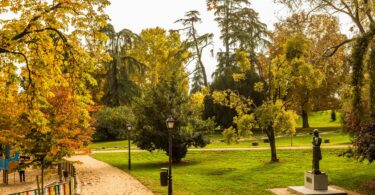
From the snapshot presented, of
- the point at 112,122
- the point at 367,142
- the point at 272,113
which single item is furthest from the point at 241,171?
the point at 112,122

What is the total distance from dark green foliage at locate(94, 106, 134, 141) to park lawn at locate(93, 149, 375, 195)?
16.6 m

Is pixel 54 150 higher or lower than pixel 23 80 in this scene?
lower

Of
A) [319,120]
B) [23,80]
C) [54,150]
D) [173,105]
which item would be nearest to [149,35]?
[319,120]

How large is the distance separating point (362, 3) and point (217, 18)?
116 feet

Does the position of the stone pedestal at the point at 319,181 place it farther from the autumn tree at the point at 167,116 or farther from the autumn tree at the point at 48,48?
the autumn tree at the point at 167,116

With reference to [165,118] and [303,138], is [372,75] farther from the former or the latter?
[303,138]

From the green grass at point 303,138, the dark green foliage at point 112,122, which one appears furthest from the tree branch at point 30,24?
the dark green foliage at point 112,122

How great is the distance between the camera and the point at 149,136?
30.2 metres

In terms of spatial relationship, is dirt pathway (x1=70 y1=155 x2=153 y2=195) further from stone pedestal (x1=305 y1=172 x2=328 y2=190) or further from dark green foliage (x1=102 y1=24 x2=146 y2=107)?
dark green foliage (x1=102 y1=24 x2=146 y2=107)

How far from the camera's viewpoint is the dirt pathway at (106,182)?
64.2 ft

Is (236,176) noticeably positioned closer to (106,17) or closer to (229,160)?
(229,160)

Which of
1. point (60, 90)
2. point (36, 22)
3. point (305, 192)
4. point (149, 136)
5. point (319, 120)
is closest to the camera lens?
point (36, 22)

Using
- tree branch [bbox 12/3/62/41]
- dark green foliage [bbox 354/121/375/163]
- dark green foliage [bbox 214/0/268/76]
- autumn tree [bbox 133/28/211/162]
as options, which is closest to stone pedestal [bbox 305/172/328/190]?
dark green foliage [bbox 354/121/375/163]

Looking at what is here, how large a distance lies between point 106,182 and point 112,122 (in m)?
32.2
